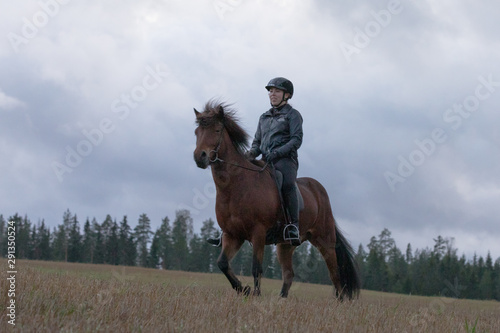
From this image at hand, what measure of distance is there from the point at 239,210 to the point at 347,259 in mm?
3911

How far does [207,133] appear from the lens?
29.0ft

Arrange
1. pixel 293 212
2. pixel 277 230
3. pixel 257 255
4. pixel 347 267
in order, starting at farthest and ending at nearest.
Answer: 1. pixel 347 267
2. pixel 277 230
3. pixel 293 212
4. pixel 257 255

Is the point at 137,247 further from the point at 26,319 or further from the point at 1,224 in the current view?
the point at 26,319

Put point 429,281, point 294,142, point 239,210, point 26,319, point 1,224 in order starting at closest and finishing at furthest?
point 26,319
point 239,210
point 294,142
point 429,281
point 1,224

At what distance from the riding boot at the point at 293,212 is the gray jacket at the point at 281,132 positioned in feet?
2.41

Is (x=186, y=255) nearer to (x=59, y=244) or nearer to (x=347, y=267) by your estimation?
(x=59, y=244)

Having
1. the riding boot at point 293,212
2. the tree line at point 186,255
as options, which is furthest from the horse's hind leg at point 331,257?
the tree line at point 186,255

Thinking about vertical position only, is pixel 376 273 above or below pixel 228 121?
below

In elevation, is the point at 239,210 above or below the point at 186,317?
above

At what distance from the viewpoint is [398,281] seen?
85750mm

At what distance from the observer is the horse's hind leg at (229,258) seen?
346 inches

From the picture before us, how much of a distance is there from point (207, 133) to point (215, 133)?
18 centimetres

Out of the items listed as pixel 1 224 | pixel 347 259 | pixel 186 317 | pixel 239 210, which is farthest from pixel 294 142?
pixel 1 224

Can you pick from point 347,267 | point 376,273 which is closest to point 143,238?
point 376,273
